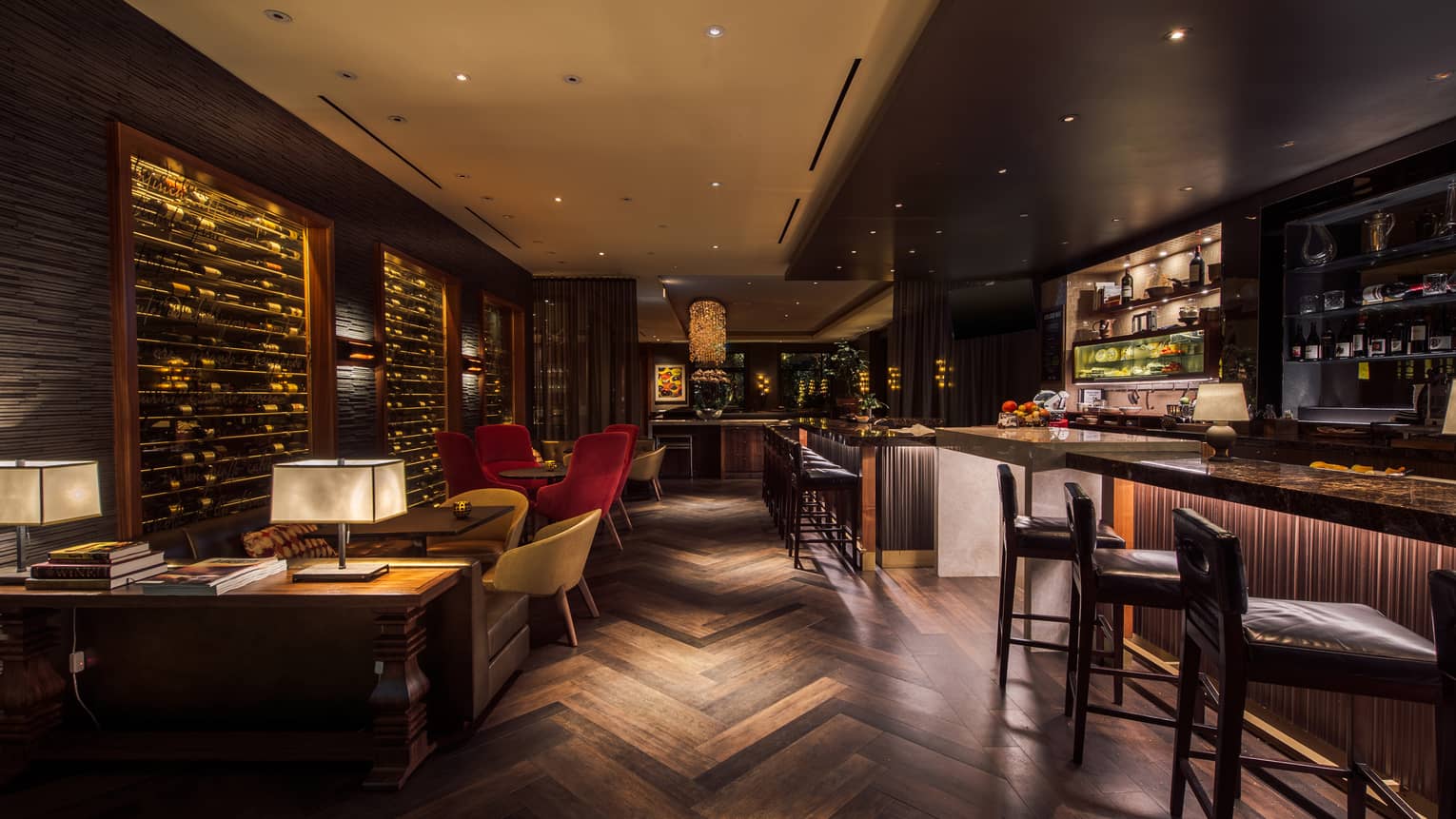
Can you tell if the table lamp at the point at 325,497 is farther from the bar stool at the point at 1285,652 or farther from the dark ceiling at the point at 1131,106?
the dark ceiling at the point at 1131,106

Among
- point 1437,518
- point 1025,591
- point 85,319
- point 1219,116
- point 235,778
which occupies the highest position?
point 1219,116

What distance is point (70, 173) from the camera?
2.87 metres

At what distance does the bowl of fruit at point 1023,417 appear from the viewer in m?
4.01

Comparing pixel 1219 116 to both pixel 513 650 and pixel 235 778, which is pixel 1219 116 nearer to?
pixel 513 650

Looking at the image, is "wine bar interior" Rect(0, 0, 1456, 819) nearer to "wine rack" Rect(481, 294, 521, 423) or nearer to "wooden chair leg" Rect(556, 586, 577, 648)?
"wooden chair leg" Rect(556, 586, 577, 648)

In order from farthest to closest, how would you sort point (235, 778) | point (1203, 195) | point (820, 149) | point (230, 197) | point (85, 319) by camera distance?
point (1203, 195)
point (820, 149)
point (230, 197)
point (85, 319)
point (235, 778)

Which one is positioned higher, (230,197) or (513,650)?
(230,197)

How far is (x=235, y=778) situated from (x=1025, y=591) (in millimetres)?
3428

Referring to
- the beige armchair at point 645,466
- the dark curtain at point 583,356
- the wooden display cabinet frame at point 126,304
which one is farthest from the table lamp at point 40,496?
the dark curtain at point 583,356

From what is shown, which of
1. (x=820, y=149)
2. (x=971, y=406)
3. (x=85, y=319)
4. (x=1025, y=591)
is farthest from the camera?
(x=971, y=406)

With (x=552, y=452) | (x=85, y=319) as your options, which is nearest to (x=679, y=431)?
(x=552, y=452)

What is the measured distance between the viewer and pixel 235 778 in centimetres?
226

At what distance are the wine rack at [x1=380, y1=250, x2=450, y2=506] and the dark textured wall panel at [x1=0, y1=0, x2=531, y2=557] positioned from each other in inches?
85.7

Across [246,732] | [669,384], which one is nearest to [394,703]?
[246,732]
